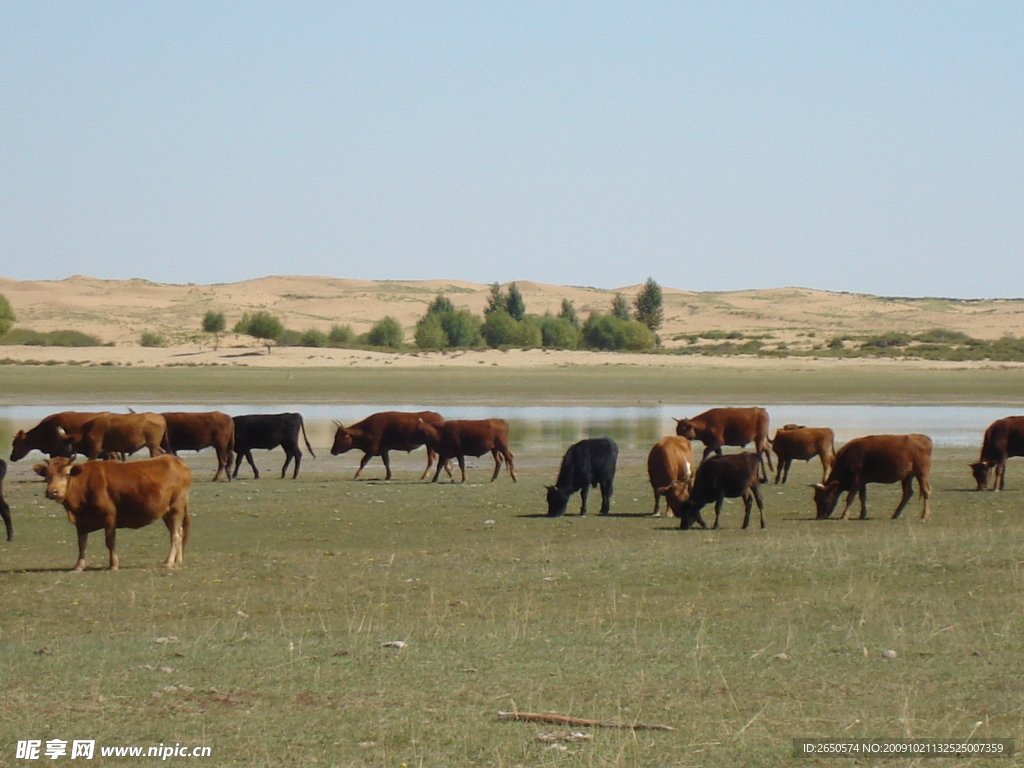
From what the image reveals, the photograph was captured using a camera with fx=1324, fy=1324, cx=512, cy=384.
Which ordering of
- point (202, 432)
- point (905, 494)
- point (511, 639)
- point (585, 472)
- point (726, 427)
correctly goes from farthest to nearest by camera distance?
point (726, 427) < point (202, 432) < point (585, 472) < point (905, 494) < point (511, 639)

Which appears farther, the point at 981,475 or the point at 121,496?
the point at 981,475

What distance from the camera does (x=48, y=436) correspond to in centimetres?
2280

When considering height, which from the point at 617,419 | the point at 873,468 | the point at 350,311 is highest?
the point at 873,468

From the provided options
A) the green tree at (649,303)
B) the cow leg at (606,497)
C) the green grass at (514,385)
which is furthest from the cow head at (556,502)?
the green tree at (649,303)

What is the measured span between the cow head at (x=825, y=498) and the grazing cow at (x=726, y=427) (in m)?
7.44

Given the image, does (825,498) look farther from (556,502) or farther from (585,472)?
(556,502)

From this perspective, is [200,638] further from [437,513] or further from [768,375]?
[768,375]

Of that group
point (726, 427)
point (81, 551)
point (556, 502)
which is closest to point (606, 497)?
point (556, 502)

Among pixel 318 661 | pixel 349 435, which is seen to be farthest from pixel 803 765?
pixel 349 435

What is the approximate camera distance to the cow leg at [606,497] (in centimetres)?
1747

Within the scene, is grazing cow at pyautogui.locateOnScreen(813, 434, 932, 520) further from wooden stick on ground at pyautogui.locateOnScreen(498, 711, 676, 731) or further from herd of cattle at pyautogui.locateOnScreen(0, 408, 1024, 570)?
wooden stick on ground at pyautogui.locateOnScreen(498, 711, 676, 731)

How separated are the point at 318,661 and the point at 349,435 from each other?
1620cm

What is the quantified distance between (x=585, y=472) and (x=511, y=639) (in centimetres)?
856

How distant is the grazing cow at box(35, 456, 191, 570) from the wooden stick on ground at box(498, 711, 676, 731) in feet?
21.4
